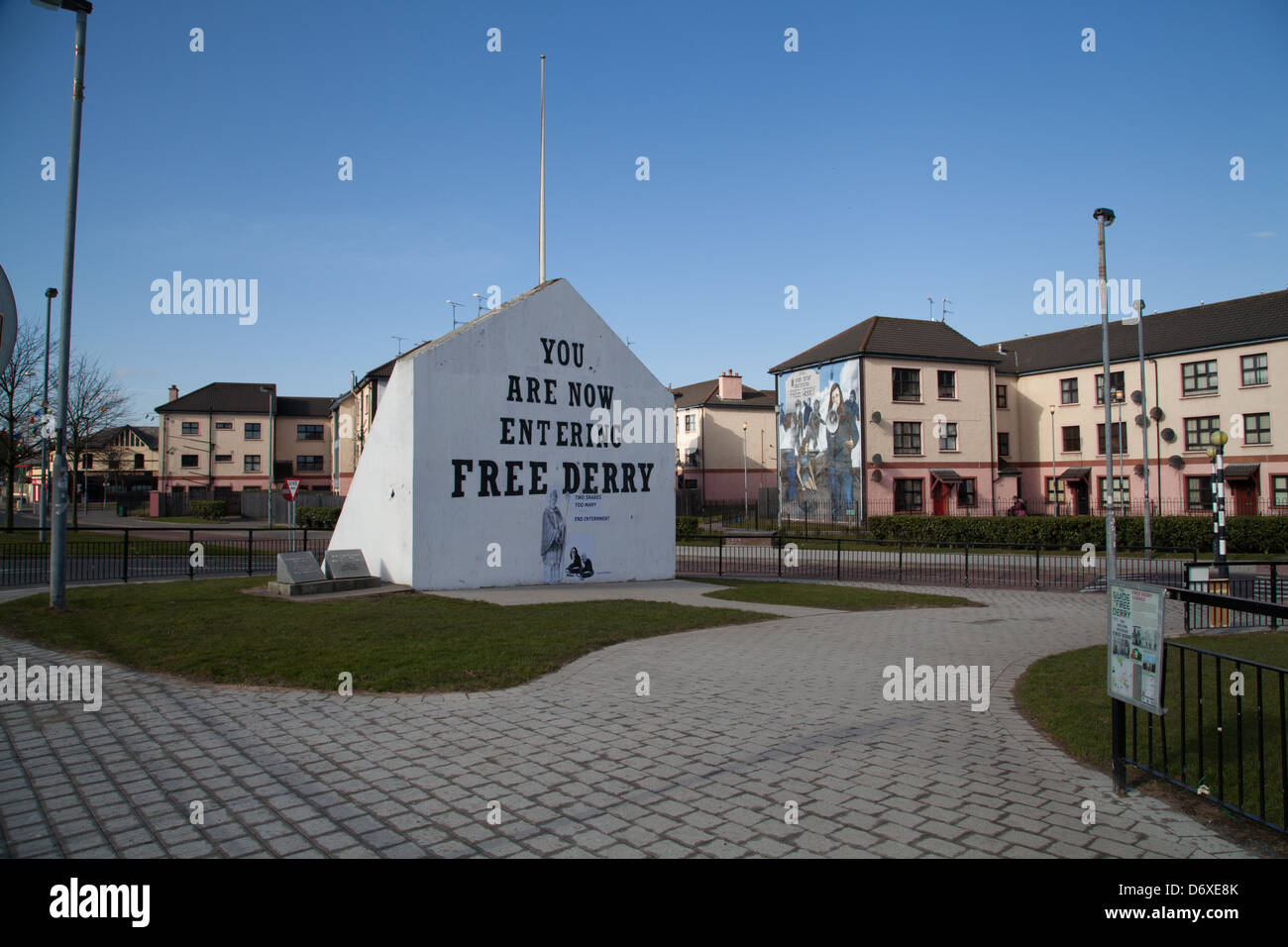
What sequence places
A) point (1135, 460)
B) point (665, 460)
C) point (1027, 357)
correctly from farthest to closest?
1. point (1027, 357)
2. point (1135, 460)
3. point (665, 460)

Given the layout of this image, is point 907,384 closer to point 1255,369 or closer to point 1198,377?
point 1198,377

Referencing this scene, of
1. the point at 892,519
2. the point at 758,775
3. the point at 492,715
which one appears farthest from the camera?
the point at 892,519

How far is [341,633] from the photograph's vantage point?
35.0 feet

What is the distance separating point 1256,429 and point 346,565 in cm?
4190

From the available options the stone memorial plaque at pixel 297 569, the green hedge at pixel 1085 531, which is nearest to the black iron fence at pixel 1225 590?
the green hedge at pixel 1085 531

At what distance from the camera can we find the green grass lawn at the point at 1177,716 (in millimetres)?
5238

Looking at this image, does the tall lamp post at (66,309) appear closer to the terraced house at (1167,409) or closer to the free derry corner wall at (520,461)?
the free derry corner wall at (520,461)

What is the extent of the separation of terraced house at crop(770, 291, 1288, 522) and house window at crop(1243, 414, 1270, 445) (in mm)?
60

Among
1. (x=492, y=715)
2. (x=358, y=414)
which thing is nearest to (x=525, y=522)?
(x=492, y=715)

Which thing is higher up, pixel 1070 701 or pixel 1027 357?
pixel 1027 357
